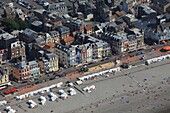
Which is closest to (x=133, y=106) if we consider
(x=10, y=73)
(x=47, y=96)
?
(x=47, y=96)

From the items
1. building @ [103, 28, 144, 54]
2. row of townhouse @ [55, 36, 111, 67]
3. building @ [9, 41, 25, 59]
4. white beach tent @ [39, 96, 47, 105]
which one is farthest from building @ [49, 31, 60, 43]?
white beach tent @ [39, 96, 47, 105]

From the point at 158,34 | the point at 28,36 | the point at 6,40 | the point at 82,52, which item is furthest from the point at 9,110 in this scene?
the point at 158,34

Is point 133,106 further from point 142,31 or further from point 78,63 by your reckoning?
point 142,31

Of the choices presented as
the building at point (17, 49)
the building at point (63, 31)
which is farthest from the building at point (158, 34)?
the building at point (17, 49)

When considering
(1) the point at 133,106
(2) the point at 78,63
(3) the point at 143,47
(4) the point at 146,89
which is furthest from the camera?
(3) the point at 143,47

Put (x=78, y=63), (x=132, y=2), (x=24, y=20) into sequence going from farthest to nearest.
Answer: (x=132, y=2) < (x=24, y=20) < (x=78, y=63)

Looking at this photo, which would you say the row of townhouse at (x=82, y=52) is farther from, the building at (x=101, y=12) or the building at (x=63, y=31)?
the building at (x=101, y=12)
